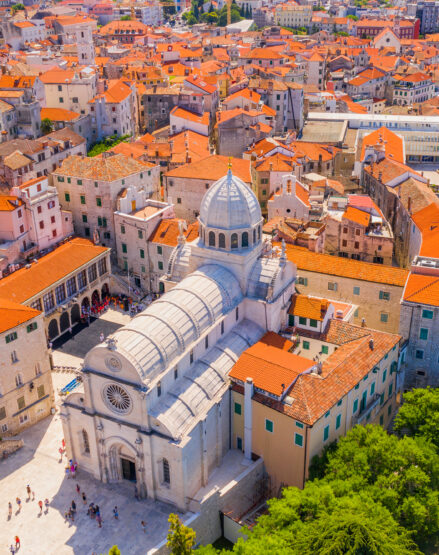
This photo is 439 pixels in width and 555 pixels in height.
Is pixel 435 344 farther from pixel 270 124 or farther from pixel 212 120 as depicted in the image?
pixel 212 120

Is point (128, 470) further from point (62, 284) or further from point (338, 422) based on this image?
point (62, 284)

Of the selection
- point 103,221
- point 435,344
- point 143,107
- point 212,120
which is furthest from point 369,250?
point 143,107

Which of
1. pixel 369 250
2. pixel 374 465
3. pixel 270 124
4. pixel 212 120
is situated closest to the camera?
pixel 374 465

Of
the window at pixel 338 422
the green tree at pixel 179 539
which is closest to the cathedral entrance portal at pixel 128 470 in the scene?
the green tree at pixel 179 539

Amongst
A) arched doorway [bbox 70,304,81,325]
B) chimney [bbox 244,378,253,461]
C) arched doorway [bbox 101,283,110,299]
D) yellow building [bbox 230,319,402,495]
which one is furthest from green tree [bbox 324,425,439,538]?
arched doorway [bbox 101,283,110,299]

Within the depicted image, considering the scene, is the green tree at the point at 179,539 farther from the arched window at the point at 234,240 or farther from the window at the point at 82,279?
the window at the point at 82,279

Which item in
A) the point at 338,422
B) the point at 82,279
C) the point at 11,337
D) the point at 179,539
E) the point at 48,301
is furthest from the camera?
the point at 82,279

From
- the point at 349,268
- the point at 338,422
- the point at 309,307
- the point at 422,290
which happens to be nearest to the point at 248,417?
the point at 338,422
